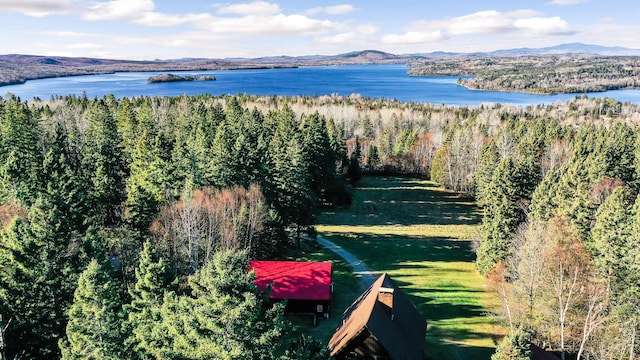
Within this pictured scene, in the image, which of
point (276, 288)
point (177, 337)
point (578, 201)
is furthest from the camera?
point (578, 201)

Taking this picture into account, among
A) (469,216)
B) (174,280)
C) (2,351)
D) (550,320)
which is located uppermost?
(174,280)

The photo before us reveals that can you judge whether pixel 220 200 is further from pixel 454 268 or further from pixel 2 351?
pixel 454 268

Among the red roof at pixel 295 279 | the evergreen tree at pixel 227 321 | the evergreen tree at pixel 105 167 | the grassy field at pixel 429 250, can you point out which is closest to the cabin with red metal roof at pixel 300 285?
the red roof at pixel 295 279

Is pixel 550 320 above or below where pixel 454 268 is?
above

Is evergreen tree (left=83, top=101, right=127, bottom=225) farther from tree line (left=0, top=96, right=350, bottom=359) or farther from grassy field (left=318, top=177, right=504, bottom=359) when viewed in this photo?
grassy field (left=318, top=177, right=504, bottom=359)

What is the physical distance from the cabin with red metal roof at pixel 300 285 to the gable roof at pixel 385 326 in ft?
13.5

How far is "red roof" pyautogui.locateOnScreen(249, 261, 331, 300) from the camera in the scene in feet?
103

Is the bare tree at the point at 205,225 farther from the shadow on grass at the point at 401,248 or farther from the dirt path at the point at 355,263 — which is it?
the shadow on grass at the point at 401,248

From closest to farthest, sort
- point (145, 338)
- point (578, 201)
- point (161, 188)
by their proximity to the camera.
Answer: point (145, 338)
point (578, 201)
point (161, 188)

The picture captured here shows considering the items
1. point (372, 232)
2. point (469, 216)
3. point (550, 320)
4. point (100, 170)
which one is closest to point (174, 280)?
point (550, 320)

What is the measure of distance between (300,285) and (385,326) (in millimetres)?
9524

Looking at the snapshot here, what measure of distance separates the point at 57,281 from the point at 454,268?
3578cm

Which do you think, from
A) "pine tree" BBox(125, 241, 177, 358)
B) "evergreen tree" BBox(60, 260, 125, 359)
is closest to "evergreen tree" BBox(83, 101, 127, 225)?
"pine tree" BBox(125, 241, 177, 358)

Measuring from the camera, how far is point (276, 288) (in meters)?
32.1
